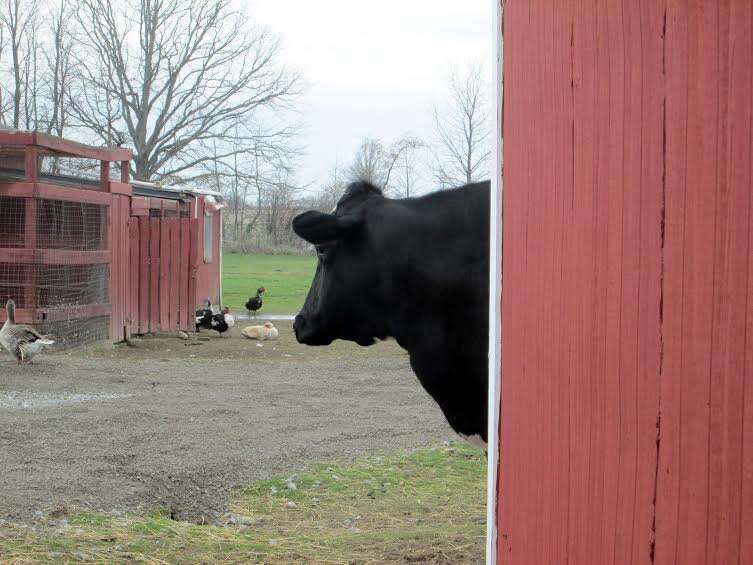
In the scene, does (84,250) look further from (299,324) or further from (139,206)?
(299,324)

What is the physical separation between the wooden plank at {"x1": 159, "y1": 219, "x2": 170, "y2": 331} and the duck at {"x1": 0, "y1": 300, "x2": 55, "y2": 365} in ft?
15.1

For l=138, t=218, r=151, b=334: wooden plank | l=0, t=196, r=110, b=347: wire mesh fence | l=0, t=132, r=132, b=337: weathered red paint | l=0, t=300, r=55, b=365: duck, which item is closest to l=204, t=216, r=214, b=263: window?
l=138, t=218, r=151, b=334: wooden plank

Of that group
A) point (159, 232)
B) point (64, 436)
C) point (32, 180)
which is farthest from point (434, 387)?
point (159, 232)

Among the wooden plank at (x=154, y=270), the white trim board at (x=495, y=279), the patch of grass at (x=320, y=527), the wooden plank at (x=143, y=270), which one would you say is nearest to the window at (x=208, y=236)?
the wooden plank at (x=154, y=270)

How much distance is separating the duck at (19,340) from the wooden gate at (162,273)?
3.87 metres

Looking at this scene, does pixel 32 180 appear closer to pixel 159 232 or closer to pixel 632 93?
pixel 159 232

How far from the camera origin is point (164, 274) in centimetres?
1686

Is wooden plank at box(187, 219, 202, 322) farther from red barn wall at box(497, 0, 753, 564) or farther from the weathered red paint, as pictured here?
red barn wall at box(497, 0, 753, 564)

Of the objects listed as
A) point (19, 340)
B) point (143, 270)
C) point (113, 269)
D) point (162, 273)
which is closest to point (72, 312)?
point (113, 269)

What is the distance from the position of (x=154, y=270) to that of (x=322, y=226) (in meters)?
12.8

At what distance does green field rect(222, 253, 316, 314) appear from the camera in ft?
84.1

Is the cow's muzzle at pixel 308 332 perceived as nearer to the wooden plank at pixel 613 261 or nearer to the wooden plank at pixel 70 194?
the wooden plank at pixel 613 261

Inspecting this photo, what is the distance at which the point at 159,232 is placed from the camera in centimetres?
1675

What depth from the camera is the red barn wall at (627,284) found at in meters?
1.50
